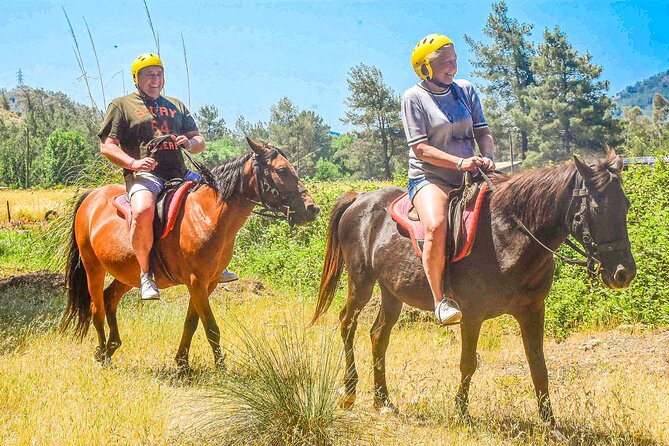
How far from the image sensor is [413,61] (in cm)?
509

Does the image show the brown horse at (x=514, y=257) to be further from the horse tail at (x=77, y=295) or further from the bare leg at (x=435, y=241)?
the horse tail at (x=77, y=295)

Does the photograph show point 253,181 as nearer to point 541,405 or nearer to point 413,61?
point 413,61

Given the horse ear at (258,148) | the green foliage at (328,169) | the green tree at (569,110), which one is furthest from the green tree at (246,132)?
the green foliage at (328,169)

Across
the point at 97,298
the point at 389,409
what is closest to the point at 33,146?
the point at 97,298

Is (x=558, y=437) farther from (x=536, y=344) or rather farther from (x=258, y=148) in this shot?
(x=258, y=148)

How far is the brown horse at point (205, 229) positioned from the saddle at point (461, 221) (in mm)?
1369

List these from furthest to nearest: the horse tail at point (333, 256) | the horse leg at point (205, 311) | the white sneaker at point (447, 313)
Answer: the horse tail at point (333, 256)
the horse leg at point (205, 311)
the white sneaker at point (447, 313)

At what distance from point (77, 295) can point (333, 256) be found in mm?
3358

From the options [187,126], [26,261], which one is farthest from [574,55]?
[187,126]

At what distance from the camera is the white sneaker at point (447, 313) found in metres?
4.69

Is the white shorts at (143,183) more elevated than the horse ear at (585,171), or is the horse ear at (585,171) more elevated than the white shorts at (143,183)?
the white shorts at (143,183)

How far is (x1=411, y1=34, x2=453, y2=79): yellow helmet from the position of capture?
498 cm

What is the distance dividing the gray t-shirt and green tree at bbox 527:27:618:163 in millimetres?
37735

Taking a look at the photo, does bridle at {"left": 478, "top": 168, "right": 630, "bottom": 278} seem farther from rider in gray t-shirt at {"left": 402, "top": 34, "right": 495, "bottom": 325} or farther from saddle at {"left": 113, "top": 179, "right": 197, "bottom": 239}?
saddle at {"left": 113, "top": 179, "right": 197, "bottom": 239}
